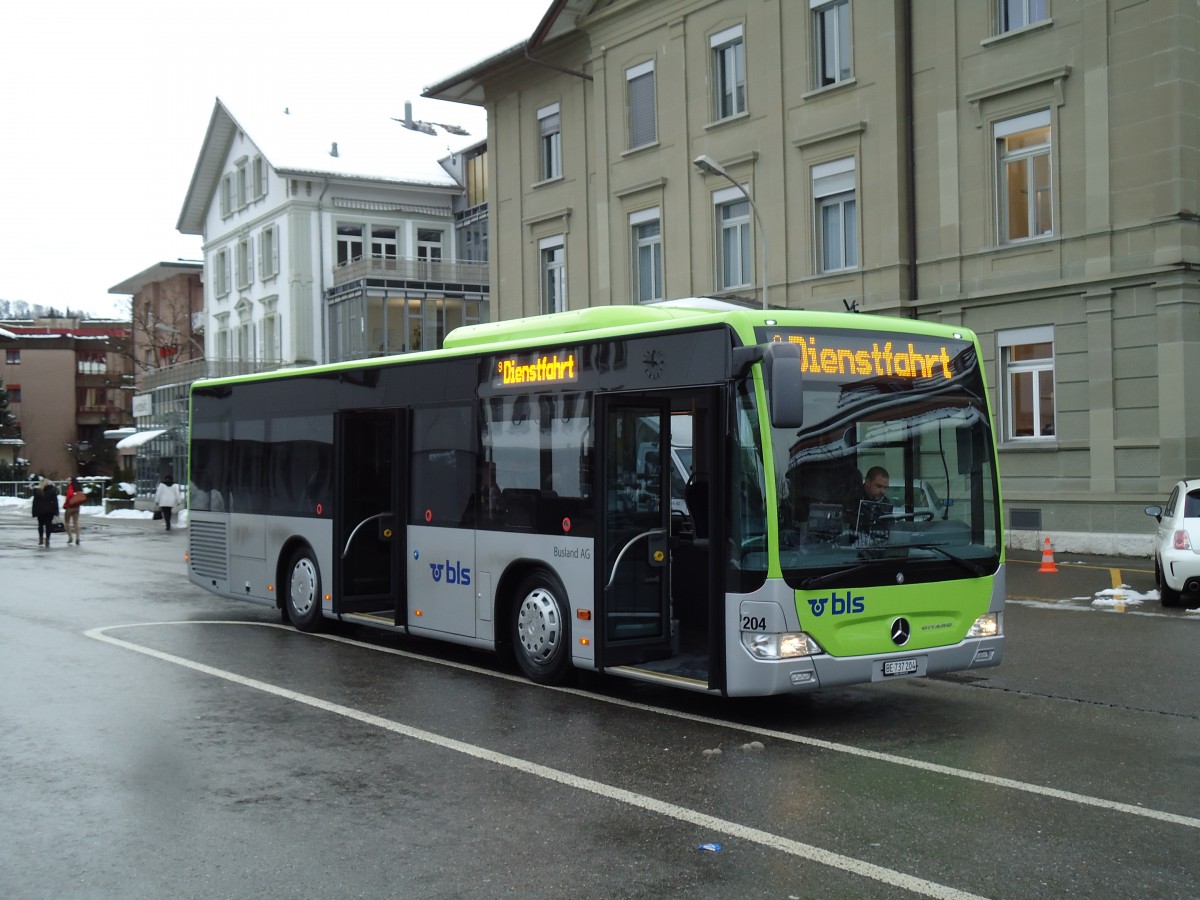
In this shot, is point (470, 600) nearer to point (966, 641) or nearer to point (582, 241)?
point (966, 641)

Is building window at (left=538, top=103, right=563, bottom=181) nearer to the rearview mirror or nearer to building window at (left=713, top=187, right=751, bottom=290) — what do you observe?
building window at (left=713, top=187, right=751, bottom=290)

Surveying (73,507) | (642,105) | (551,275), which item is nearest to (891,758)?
(642,105)

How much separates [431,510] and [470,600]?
3.40 feet

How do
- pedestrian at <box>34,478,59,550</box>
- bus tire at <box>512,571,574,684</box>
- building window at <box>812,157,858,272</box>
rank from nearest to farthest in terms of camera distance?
1. bus tire at <box>512,571,574,684</box>
2. building window at <box>812,157,858,272</box>
3. pedestrian at <box>34,478,59,550</box>

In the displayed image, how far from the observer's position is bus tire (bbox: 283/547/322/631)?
14.1 meters

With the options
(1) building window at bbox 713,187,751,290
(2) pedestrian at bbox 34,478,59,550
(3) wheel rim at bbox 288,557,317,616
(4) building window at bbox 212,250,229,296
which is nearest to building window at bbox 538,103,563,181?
(1) building window at bbox 713,187,751,290

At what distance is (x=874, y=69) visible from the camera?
26.2m

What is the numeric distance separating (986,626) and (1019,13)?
18.1 metres

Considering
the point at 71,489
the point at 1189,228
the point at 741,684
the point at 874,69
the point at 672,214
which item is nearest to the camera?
the point at 741,684

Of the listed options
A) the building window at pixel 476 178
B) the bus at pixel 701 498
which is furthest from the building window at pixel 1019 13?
the building window at pixel 476 178

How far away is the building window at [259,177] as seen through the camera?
58.1 metres

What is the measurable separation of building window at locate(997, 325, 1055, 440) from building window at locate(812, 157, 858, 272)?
13.1 feet

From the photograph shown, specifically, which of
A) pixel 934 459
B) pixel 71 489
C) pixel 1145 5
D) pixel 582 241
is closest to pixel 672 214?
pixel 582 241

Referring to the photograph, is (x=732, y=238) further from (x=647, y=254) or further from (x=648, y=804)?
(x=648, y=804)
